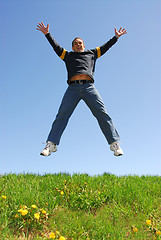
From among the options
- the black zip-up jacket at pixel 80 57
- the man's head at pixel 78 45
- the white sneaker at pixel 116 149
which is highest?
the man's head at pixel 78 45

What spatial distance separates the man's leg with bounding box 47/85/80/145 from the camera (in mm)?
4770

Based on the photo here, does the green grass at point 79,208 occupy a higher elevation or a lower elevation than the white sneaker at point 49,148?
lower

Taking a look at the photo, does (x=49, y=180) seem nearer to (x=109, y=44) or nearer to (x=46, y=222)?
(x=46, y=222)

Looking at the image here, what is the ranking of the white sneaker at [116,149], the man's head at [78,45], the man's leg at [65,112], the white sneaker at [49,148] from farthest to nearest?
the man's head at [78,45] → the man's leg at [65,112] → the white sneaker at [116,149] → the white sneaker at [49,148]

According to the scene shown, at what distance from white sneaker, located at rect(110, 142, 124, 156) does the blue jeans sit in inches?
3.2

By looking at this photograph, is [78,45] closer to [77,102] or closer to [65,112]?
[77,102]

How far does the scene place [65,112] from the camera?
4820mm

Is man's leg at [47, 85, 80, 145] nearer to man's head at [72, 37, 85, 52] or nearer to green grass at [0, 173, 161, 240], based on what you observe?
green grass at [0, 173, 161, 240]

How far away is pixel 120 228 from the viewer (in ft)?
10.6

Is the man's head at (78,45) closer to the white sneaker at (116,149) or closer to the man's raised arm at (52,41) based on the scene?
A: the man's raised arm at (52,41)

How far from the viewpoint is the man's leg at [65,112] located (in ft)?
15.6

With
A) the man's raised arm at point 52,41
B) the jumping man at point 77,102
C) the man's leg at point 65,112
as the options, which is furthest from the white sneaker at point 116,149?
the man's raised arm at point 52,41

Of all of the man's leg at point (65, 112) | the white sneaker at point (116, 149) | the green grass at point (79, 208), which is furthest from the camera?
the man's leg at point (65, 112)

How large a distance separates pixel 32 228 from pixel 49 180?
128 centimetres
